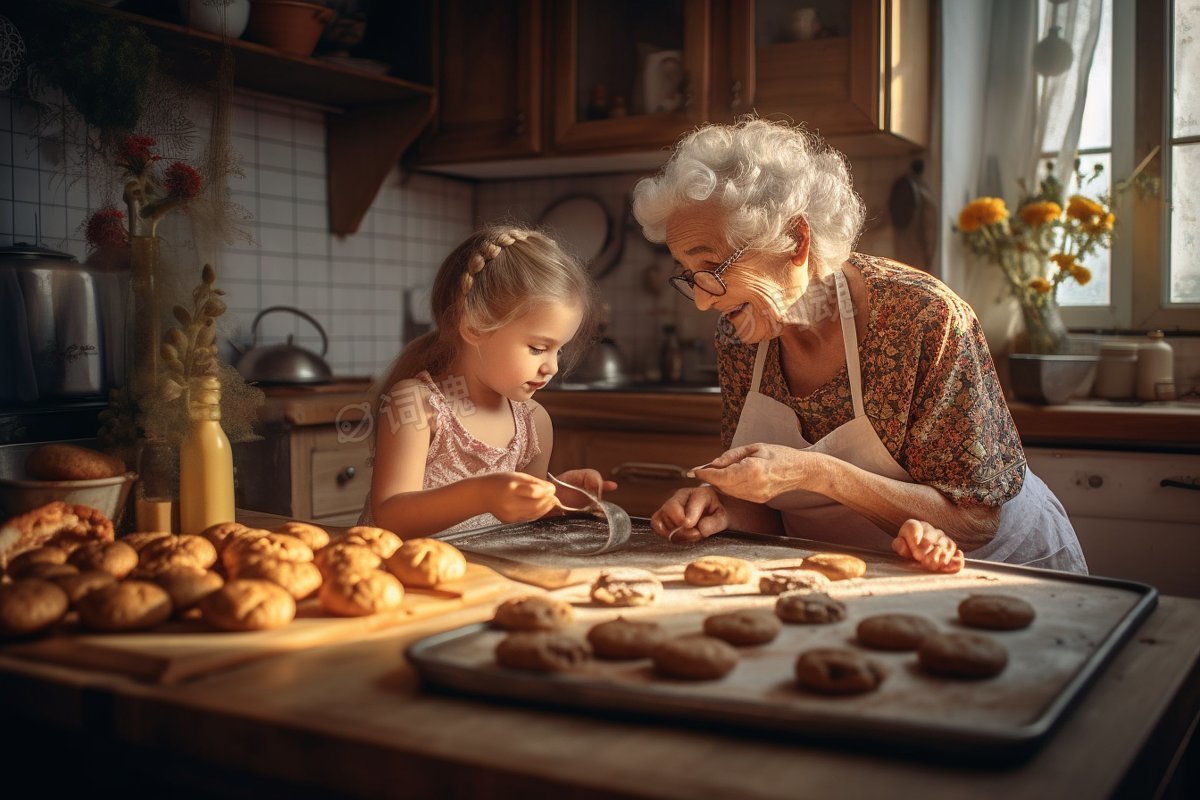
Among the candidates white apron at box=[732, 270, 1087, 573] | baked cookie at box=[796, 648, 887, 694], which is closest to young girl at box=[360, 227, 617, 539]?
white apron at box=[732, 270, 1087, 573]

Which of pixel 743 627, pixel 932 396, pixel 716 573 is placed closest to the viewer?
pixel 743 627

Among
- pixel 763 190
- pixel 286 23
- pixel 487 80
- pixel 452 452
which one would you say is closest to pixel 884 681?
pixel 763 190

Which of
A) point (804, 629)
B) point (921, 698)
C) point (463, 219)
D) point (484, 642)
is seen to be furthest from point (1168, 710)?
point (463, 219)

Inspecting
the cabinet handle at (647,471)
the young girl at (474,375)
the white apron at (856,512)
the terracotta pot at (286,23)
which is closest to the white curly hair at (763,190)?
the white apron at (856,512)

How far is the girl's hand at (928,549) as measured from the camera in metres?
1.24

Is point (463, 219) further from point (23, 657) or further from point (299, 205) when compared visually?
point (23, 657)

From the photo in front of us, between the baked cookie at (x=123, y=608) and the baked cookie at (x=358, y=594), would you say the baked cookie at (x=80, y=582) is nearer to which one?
the baked cookie at (x=123, y=608)

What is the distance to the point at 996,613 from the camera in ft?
3.20

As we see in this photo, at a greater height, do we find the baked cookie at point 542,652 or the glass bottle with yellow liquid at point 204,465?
the glass bottle with yellow liquid at point 204,465

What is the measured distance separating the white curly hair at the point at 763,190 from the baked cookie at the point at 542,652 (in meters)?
0.95

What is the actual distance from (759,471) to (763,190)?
474 millimetres

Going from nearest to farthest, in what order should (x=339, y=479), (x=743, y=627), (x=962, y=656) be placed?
(x=962, y=656)
(x=743, y=627)
(x=339, y=479)

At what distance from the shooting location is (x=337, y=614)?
1.02 m

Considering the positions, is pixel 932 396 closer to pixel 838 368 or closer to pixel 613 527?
pixel 838 368
